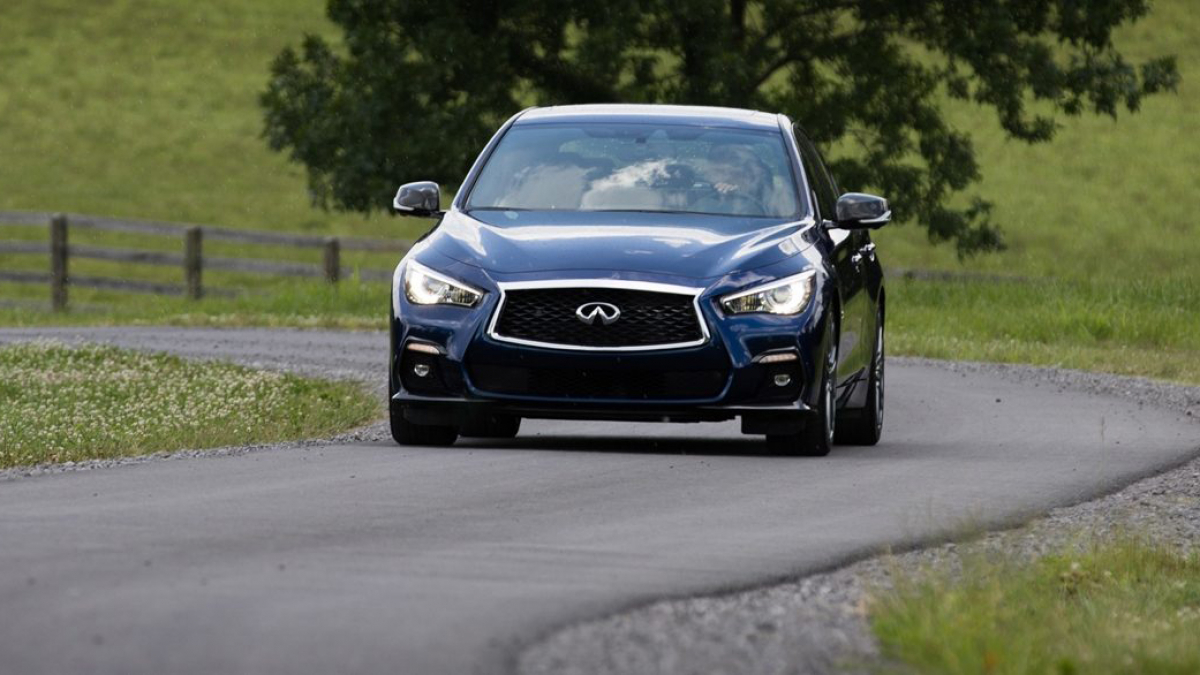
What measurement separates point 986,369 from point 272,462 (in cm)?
1076

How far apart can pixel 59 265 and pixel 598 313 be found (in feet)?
87.1

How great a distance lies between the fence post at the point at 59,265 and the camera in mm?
36812

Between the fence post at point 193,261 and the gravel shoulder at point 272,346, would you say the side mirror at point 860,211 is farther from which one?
the fence post at point 193,261

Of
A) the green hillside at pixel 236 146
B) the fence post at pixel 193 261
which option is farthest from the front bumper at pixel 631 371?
the green hillside at pixel 236 146

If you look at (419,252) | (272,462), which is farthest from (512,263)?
(272,462)

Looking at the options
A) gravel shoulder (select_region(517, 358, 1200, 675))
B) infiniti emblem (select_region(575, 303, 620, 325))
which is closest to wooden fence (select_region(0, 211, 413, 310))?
infiniti emblem (select_region(575, 303, 620, 325))

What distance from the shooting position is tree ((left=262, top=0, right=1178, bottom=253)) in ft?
105

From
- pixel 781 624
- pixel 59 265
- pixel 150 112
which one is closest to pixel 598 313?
pixel 781 624

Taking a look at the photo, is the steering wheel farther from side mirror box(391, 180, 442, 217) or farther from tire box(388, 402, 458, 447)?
tire box(388, 402, 458, 447)

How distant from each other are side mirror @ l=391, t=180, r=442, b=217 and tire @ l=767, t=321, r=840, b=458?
2.12 m

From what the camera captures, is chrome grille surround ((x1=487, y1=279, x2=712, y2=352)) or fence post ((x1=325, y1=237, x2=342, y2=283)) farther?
fence post ((x1=325, y1=237, x2=342, y2=283))

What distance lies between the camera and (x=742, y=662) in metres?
6.25

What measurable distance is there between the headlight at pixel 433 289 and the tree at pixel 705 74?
19349mm

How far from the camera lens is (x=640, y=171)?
13.0m
